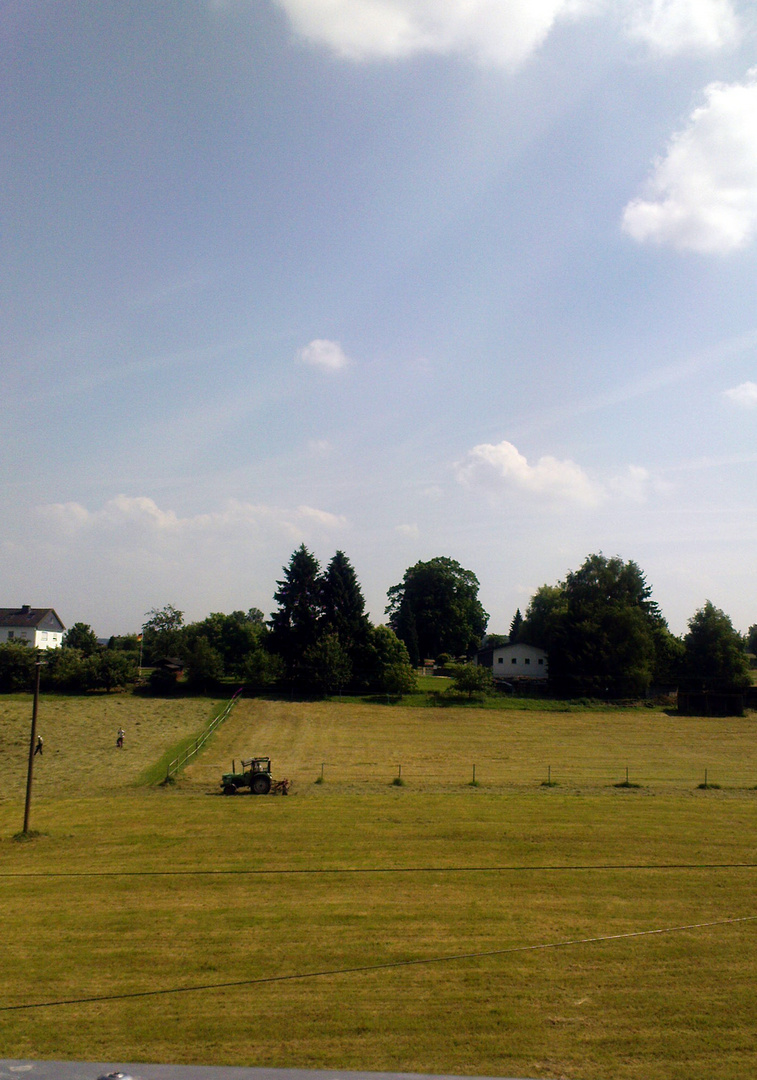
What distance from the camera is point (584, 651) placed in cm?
7844

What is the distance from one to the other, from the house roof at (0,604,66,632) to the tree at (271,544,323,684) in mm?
63153

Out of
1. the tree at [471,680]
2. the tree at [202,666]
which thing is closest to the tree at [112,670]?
the tree at [202,666]

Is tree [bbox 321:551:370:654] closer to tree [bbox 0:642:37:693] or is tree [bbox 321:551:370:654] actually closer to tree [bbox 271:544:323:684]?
tree [bbox 271:544:323:684]

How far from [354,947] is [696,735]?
174 feet

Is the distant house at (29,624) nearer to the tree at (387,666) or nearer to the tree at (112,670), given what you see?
the tree at (112,670)

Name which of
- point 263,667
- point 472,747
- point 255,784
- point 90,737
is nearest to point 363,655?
point 263,667

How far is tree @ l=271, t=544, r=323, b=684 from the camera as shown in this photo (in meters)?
77.5

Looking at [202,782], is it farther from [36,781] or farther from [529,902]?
[529,902]

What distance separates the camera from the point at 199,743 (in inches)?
2055

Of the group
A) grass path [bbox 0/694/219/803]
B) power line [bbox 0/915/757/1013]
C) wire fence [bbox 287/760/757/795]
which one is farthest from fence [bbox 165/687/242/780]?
power line [bbox 0/915/757/1013]

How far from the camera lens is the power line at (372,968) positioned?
15.6m

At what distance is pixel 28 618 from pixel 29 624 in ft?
6.60

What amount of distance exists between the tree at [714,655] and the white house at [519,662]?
18694mm

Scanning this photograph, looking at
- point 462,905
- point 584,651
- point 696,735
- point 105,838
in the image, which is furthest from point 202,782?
point 584,651
